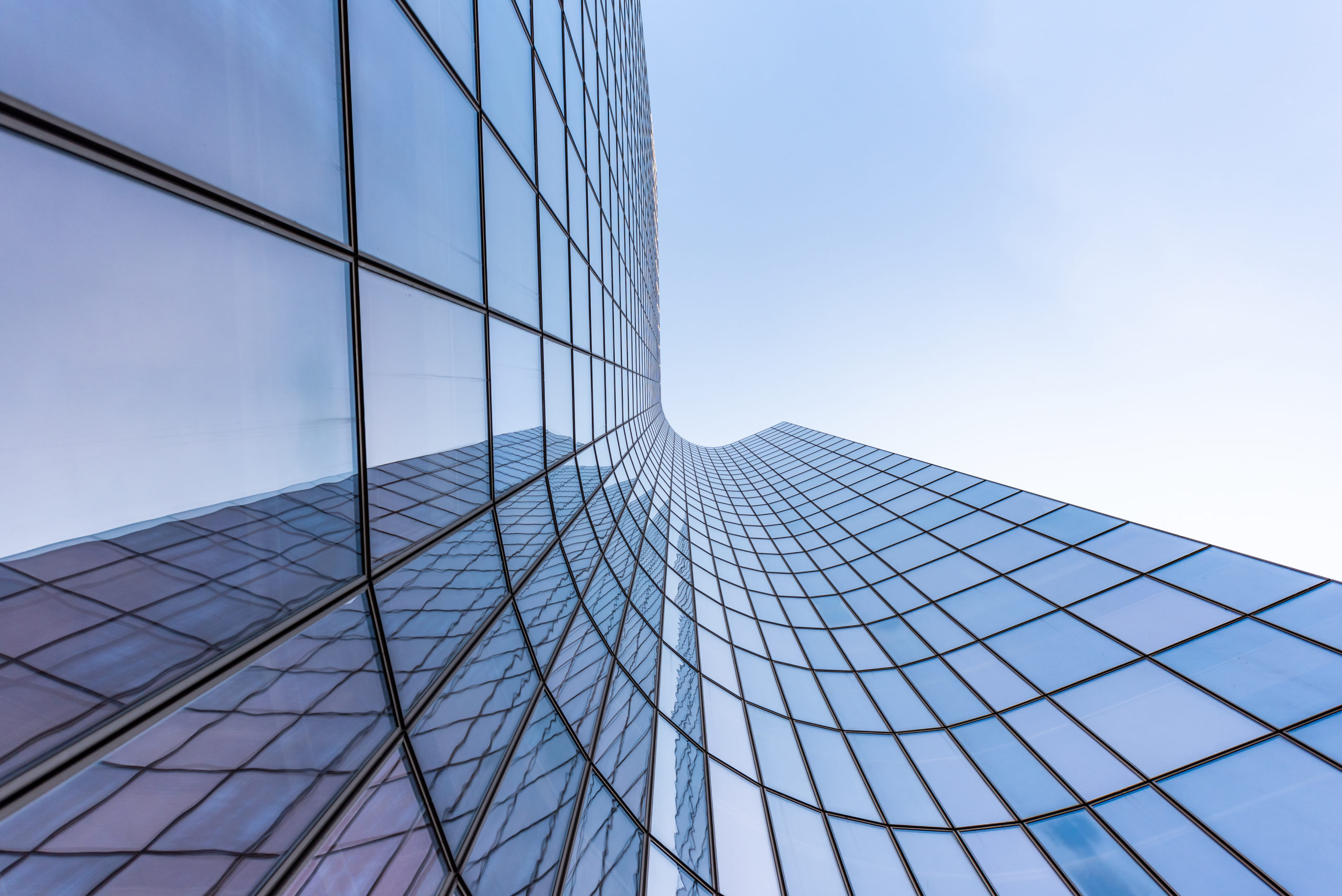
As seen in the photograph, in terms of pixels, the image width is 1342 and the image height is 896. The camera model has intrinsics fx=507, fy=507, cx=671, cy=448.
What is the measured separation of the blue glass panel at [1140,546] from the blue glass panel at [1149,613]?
0.84m

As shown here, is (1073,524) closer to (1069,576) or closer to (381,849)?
(1069,576)

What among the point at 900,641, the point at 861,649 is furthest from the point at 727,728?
the point at 900,641

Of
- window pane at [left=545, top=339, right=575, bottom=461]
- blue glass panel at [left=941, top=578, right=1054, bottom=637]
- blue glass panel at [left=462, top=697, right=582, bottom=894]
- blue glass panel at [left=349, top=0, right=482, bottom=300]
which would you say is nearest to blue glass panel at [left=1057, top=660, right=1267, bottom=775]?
blue glass panel at [left=941, top=578, right=1054, bottom=637]

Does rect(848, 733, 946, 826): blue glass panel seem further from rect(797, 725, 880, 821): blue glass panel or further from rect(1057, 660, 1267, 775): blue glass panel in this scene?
rect(1057, 660, 1267, 775): blue glass panel

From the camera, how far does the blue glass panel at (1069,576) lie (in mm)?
13641

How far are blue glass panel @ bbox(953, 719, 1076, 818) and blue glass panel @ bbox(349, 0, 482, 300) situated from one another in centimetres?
1357

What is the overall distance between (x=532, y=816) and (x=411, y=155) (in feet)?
26.5

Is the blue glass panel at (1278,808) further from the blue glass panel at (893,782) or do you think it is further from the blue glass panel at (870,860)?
the blue glass panel at (870,860)

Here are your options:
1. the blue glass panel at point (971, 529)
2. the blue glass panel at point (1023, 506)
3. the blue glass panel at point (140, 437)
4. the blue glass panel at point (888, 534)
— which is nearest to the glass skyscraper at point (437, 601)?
the blue glass panel at point (140, 437)

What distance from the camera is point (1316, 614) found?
34.9ft

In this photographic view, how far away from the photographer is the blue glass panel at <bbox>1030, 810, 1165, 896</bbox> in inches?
327

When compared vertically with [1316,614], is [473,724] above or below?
above

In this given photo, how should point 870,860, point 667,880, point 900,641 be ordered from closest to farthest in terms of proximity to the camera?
point 667,880
point 870,860
point 900,641

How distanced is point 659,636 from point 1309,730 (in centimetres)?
1219
